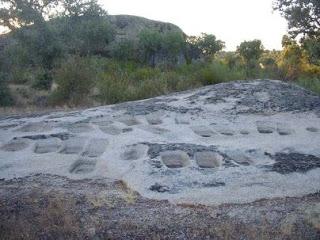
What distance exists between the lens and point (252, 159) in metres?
4.74

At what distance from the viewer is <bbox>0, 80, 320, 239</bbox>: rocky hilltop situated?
3.54 metres

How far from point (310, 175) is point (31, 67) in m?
11.4

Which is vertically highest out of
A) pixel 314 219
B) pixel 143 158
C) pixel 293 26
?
pixel 293 26

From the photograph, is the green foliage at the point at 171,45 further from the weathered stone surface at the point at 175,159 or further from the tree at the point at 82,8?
the weathered stone surface at the point at 175,159

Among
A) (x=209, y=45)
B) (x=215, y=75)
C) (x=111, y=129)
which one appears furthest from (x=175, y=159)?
(x=209, y=45)

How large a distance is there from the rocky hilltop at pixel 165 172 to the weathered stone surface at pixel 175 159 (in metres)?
0.01

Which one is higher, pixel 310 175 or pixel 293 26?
pixel 293 26

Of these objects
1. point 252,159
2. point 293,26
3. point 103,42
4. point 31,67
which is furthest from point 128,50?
point 252,159

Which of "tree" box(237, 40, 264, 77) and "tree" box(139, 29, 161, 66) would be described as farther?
"tree" box(139, 29, 161, 66)

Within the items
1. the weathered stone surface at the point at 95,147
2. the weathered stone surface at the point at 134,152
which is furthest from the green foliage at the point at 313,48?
the weathered stone surface at the point at 95,147

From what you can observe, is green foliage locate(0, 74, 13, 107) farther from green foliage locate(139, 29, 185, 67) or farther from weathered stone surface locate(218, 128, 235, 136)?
Result: green foliage locate(139, 29, 185, 67)

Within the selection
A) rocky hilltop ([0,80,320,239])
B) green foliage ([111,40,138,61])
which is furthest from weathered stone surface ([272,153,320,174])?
green foliage ([111,40,138,61])

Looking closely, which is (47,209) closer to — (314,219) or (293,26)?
(314,219)

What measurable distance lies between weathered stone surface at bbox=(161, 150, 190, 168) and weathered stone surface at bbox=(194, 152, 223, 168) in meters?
0.12
